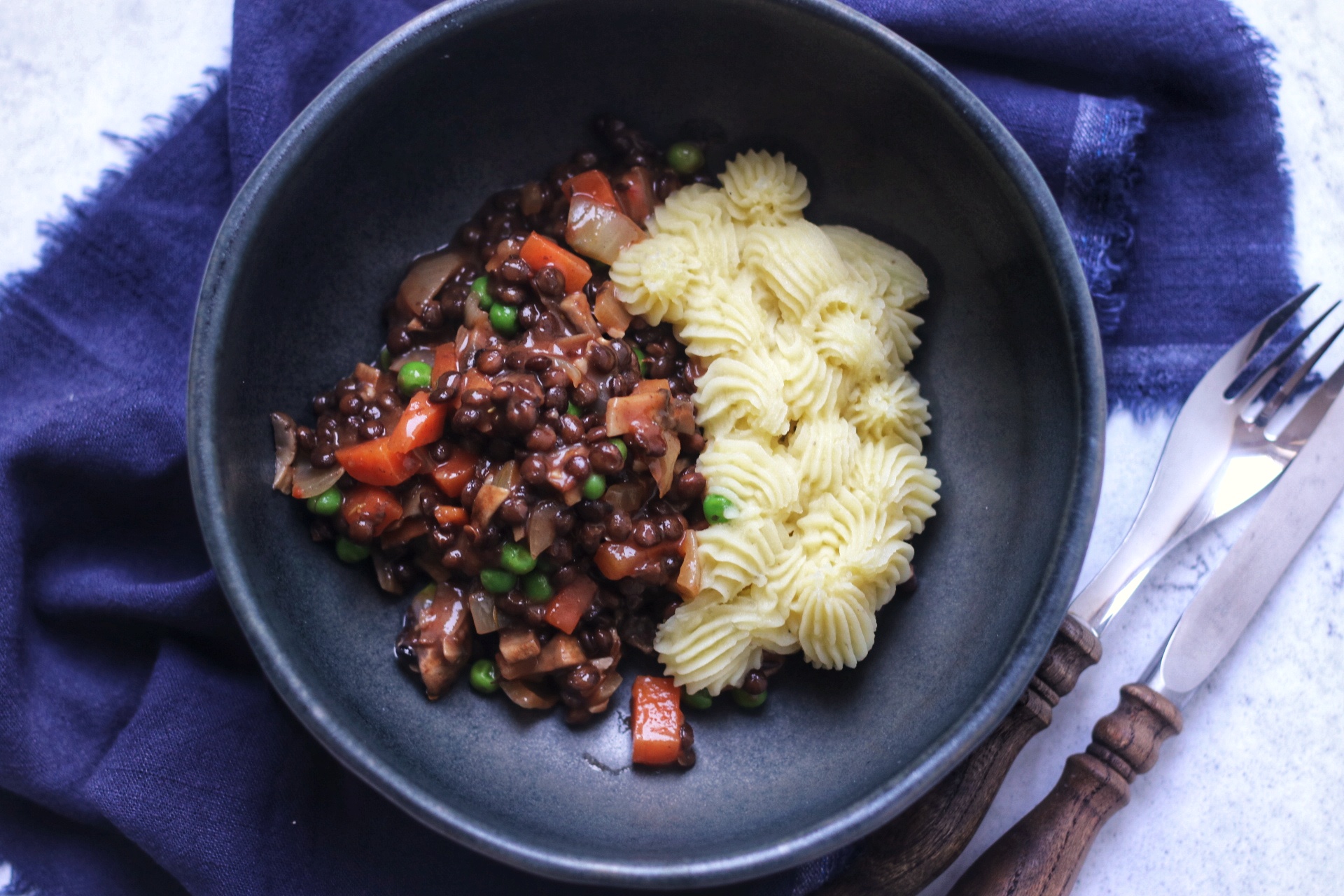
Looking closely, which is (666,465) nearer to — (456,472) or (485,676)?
(456,472)

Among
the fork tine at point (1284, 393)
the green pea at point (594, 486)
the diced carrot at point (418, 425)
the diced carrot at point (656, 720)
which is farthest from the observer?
the fork tine at point (1284, 393)

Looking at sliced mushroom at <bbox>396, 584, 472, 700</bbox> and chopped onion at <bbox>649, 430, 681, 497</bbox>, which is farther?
sliced mushroom at <bbox>396, 584, 472, 700</bbox>

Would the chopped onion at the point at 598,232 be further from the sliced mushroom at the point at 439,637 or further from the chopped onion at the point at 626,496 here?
the sliced mushroom at the point at 439,637

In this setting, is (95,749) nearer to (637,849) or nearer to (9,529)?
(9,529)

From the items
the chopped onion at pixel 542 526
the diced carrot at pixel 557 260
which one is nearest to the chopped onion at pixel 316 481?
the chopped onion at pixel 542 526

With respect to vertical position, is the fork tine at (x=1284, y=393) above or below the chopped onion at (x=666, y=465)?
above

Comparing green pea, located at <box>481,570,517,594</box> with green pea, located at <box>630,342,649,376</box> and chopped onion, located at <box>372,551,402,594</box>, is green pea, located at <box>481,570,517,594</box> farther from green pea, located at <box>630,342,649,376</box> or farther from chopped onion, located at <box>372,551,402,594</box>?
green pea, located at <box>630,342,649,376</box>

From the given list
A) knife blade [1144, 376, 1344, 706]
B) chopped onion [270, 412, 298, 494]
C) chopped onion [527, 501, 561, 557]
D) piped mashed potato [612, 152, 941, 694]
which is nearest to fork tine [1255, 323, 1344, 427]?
knife blade [1144, 376, 1344, 706]

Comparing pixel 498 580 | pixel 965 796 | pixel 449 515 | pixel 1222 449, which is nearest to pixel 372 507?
pixel 449 515
